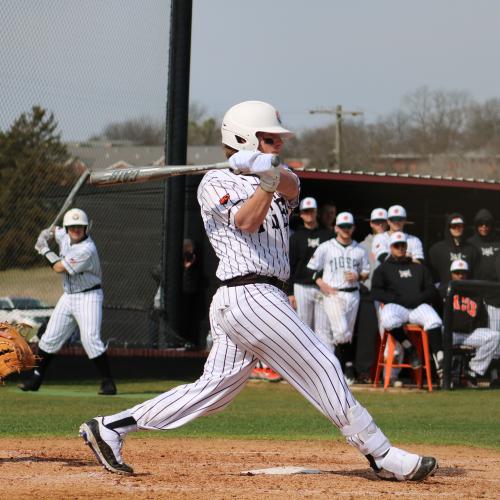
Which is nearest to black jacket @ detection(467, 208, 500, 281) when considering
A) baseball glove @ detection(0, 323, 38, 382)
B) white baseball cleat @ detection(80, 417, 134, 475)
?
baseball glove @ detection(0, 323, 38, 382)

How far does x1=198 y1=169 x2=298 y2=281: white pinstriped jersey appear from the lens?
552cm

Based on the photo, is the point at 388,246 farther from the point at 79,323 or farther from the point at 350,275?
the point at 79,323

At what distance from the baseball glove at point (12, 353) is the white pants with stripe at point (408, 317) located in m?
6.49

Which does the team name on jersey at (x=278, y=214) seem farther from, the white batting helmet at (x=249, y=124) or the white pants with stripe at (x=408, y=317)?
the white pants with stripe at (x=408, y=317)

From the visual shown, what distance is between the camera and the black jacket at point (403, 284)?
41.3 ft

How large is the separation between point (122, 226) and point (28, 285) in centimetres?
152

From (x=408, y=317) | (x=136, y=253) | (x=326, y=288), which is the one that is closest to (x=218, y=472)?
(x=408, y=317)

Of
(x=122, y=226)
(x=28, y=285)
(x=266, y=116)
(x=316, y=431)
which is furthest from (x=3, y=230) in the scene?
(x=266, y=116)

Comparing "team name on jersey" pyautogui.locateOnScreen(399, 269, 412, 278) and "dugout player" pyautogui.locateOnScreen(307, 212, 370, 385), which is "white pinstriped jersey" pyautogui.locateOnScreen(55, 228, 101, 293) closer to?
"dugout player" pyautogui.locateOnScreen(307, 212, 370, 385)

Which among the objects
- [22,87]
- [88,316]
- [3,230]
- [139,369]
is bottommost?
[139,369]

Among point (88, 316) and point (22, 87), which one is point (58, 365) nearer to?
point (88, 316)

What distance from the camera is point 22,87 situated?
13.2 meters

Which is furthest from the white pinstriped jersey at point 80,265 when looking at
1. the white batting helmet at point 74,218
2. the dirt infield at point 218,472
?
the dirt infield at point 218,472

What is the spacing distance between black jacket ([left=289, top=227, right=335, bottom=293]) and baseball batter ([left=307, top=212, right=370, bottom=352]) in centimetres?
17
